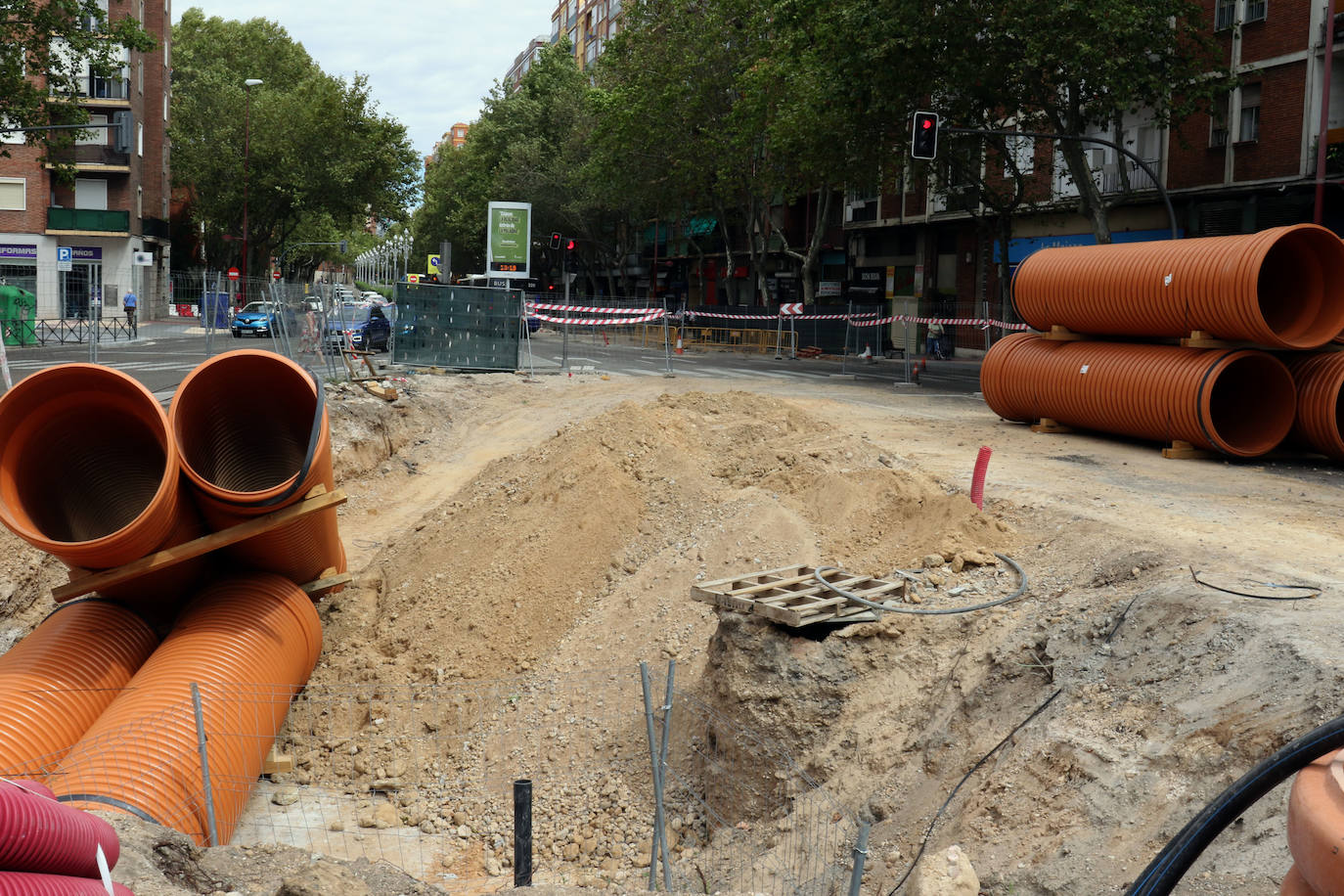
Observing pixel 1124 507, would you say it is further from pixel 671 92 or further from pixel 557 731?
pixel 671 92

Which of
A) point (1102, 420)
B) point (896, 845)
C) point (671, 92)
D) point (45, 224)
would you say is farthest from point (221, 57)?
point (896, 845)

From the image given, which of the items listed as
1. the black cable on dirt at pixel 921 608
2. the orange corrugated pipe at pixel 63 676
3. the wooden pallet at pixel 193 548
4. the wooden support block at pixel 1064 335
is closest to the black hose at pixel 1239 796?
the black cable on dirt at pixel 921 608

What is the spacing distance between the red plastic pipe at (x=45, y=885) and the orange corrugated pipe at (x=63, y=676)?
2988 millimetres

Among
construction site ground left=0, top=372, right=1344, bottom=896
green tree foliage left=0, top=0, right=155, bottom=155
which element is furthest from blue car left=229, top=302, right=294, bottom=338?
construction site ground left=0, top=372, right=1344, bottom=896

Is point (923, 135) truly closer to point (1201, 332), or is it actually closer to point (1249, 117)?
point (1201, 332)

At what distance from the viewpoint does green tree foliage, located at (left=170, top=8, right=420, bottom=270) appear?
53312 millimetres

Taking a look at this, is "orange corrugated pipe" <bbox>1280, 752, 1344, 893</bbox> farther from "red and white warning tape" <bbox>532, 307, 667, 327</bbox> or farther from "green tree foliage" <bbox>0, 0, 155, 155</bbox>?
"green tree foliage" <bbox>0, 0, 155, 155</bbox>

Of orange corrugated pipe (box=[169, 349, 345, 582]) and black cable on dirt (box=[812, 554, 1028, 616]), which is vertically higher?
orange corrugated pipe (box=[169, 349, 345, 582])

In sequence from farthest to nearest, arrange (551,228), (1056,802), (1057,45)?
1. (551,228)
2. (1057,45)
3. (1056,802)

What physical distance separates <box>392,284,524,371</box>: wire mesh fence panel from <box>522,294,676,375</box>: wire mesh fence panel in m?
0.89

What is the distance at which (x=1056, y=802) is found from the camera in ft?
17.6

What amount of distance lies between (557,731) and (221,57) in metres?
75.3

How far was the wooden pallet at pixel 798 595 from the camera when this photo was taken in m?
7.14

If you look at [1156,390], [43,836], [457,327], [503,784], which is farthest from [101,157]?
[43,836]
